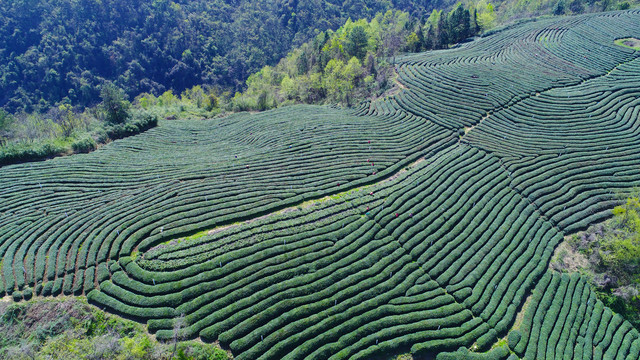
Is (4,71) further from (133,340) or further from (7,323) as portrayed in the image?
(133,340)

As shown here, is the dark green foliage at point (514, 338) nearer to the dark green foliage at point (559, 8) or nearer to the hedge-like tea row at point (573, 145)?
the hedge-like tea row at point (573, 145)

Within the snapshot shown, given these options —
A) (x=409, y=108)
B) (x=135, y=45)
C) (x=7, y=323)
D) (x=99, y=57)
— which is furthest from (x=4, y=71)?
(x=409, y=108)

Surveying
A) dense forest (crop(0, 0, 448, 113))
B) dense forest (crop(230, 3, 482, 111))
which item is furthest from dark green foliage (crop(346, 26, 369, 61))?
dense forest (crop(0, 0, 448, 113))

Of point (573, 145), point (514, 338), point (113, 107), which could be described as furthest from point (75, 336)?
point (573, 145)

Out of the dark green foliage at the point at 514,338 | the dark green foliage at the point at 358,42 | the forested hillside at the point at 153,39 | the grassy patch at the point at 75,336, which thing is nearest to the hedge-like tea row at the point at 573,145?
the dark green foliage at the point at 514,338

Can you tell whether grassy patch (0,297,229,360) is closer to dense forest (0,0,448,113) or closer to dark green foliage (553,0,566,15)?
dense forest (0,0,448,113)

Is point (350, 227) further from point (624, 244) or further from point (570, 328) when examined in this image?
point (624, 244)
